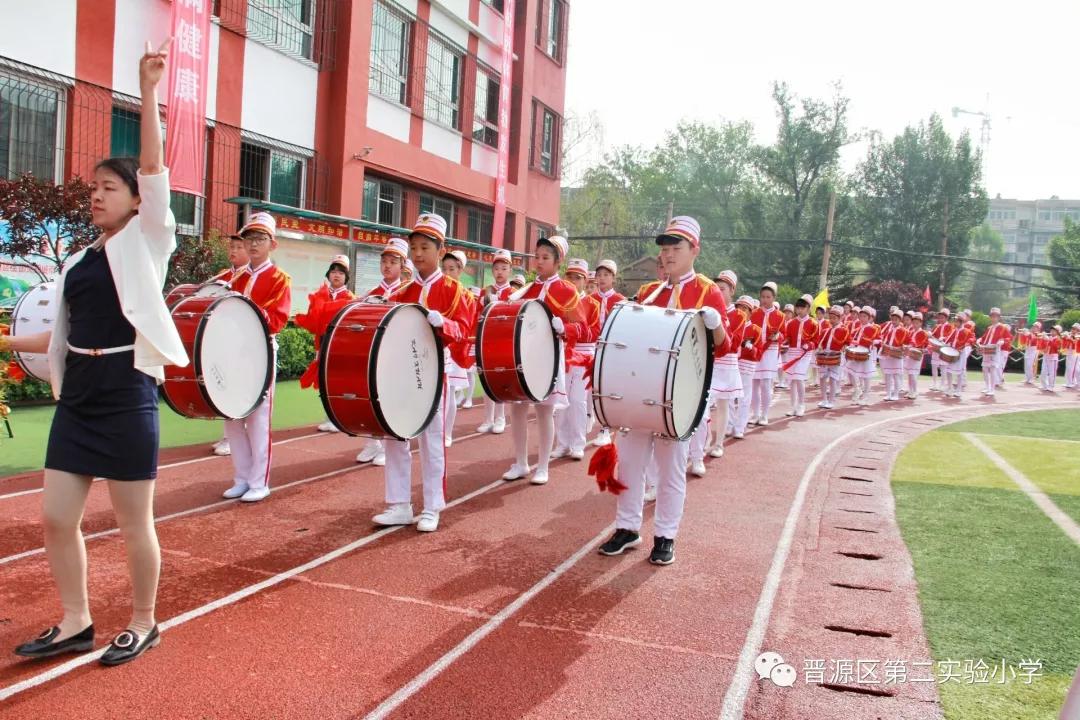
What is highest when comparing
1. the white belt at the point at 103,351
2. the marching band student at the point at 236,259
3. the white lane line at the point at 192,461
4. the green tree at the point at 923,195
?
the green tree at the point at 923,195

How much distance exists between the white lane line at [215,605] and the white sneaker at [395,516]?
0.05 meters

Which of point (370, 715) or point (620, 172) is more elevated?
point (620, 172)

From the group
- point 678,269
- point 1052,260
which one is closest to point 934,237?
point 1052,260

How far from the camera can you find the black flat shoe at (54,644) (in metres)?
3.43

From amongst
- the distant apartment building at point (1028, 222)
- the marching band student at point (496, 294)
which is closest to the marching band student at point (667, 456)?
the marching band student at point (496, 294)

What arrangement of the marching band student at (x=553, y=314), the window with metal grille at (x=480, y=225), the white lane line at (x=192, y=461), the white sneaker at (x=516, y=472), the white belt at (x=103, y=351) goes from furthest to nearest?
the window with metal grille at (x=480, y=225) → the white sneaker at (x=516, y=472) → the marching band student at (x=553, y=314) → the white lane line at (x=192, y=461) → the white belt at (x=103, y=351)

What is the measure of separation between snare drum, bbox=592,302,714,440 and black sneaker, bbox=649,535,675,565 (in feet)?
2.45

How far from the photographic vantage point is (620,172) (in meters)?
63.5

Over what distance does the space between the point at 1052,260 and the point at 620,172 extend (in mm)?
29471

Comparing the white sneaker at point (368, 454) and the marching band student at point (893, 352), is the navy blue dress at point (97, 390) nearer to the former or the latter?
the white sneaker at point (368, 454)

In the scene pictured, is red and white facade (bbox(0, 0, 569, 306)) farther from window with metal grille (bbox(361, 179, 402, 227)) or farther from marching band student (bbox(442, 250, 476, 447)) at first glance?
marching band student (bbox(442, 250, 476, 447))

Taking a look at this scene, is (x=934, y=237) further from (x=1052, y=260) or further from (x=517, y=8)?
(x=517, y=8)

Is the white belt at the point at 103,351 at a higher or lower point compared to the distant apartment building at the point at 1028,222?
lower

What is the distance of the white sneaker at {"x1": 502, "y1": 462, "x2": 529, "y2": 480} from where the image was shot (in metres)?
7.53
